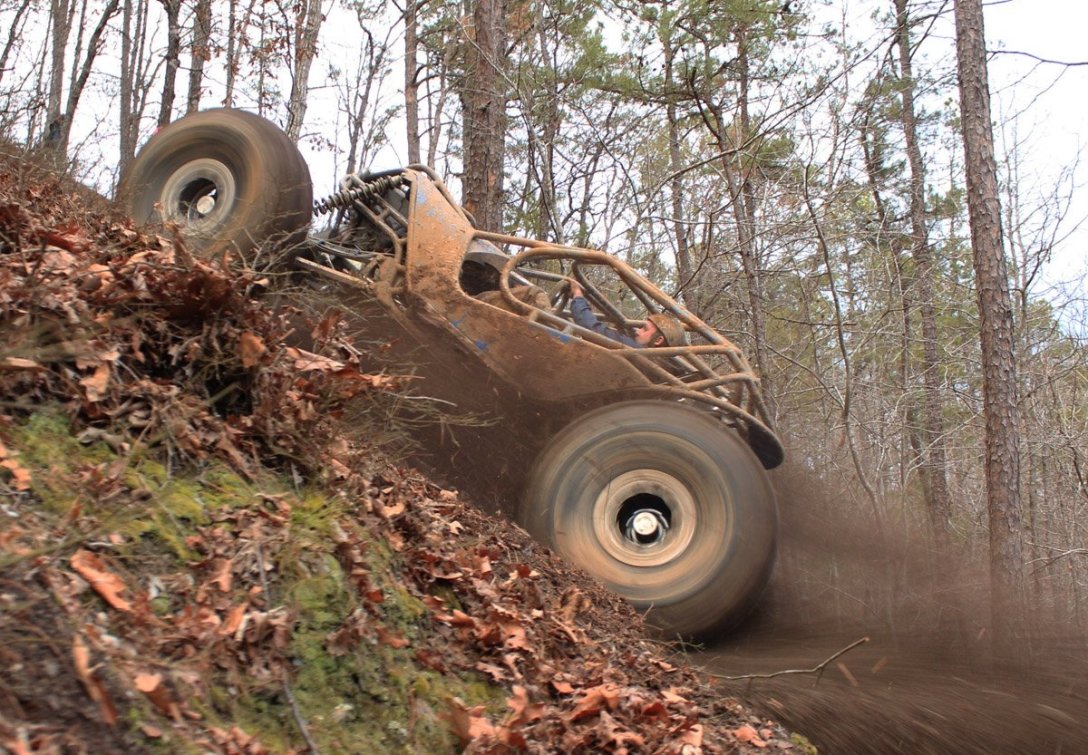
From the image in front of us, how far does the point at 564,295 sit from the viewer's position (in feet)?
22.6

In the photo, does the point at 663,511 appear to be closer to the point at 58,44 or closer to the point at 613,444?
the point at 613,444

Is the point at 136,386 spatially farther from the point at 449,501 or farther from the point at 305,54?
the point at 305,54

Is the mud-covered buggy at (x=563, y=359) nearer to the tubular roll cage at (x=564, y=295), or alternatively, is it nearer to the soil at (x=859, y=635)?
the tubular roll cage at (x=564, y=295)

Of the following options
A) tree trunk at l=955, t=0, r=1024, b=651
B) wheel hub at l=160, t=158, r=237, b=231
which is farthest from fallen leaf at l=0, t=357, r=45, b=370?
tree trunk at l=955, t=0, r=1024, b=651

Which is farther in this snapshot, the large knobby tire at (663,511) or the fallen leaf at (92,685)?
the large knobby tire at (663,511)

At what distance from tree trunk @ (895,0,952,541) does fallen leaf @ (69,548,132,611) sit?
37.6 ft

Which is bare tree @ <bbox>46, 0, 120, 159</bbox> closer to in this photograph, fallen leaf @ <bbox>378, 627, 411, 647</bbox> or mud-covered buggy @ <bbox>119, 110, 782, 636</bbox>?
mud-covered buggy @ <bbox>119, 110, 782, 636</bbox>

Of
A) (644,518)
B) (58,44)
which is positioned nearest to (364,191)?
(644,518)

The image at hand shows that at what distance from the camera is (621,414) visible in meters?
5.85

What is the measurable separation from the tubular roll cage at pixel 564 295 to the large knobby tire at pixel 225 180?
355 millimetres

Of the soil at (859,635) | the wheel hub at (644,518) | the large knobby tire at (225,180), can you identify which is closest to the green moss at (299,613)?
the soil at (859,635)

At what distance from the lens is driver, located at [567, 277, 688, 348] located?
6504 mm

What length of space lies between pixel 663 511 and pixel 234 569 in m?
3.38

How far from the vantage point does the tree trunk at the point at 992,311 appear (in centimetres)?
732
